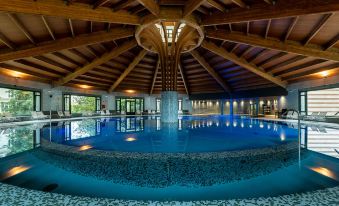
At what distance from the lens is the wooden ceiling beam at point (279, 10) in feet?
23.0

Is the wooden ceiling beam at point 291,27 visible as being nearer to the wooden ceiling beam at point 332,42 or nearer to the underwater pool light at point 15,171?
the wooden ceiling beam at point 332,42

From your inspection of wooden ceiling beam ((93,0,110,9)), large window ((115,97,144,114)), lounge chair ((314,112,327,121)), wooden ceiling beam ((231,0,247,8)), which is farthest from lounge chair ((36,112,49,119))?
lounge chair ((314,112,327,121))

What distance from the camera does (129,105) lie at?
28.5 metres

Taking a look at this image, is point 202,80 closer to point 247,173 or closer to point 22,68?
point 22,68

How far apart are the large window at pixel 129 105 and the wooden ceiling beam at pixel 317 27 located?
69.4 feet

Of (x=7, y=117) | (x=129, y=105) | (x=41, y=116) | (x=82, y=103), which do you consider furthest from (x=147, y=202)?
(x=129, y=105)

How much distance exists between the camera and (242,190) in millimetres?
3529

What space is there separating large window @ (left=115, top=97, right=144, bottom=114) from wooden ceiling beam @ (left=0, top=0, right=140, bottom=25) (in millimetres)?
19015

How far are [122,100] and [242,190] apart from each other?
1014 inches

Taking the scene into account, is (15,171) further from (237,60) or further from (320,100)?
(320,100)

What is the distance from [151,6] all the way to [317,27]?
788cm

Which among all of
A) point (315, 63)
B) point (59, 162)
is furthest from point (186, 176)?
point (315, 63)

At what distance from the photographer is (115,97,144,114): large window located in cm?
2753

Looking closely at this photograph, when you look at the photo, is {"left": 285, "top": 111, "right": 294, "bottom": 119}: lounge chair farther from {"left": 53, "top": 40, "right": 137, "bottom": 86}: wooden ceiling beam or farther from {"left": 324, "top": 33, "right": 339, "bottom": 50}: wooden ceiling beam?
{"left": 53, "top": 40, "right": 137, "bottom": 86}: wooden ceiling beam
